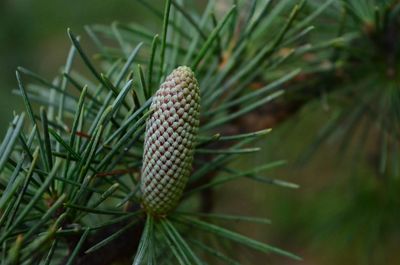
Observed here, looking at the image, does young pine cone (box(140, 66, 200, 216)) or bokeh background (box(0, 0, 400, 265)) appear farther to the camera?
bokeh background (box(0, 0, 400, 265))

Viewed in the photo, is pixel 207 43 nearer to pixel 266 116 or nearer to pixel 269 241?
pixel 266 116

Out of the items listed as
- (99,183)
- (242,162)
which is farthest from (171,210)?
(242,162)

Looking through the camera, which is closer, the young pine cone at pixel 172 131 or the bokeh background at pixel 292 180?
the young pine cone at pixel 172 131

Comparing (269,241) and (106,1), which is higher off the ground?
(106,1)
